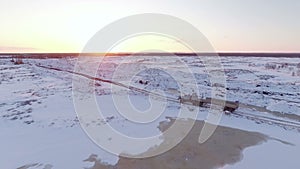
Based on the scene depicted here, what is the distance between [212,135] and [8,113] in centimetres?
949

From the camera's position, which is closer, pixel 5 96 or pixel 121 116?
pixel 121 116

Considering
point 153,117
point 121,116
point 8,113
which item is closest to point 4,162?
point 8,113

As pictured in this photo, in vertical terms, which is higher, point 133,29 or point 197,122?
point 133,29

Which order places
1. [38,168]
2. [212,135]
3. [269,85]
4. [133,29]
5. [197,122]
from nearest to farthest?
[38,168] < [212,135] < [197,122] < [133,29] < [269,85]

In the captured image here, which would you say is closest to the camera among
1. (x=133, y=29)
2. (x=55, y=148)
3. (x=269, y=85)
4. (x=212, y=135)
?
(x=55, y=148)

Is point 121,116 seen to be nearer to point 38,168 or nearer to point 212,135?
point 212,135

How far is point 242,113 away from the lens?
15.8m

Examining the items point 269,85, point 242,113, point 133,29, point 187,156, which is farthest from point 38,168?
point 269,85

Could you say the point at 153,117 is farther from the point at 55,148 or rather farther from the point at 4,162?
the point at 4,162

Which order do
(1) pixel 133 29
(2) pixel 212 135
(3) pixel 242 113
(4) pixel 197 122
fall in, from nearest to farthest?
(2) pixel 212 135
(4) pixel 197 122
(1) pixel 133 29
(3) pixel 242 113

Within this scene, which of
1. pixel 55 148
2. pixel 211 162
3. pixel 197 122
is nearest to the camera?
pixel 211 162

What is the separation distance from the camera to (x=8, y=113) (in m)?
12.9

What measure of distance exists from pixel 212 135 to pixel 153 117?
340 centimetres

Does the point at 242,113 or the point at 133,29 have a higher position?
the point at 133,29
